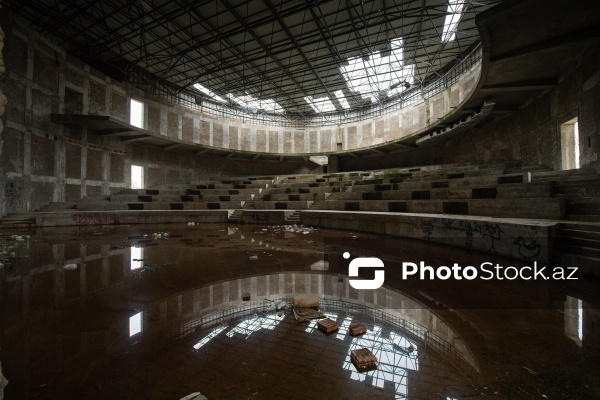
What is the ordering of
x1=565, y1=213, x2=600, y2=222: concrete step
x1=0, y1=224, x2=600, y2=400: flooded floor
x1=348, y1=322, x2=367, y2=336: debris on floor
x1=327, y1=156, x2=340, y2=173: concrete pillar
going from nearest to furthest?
x1=0, y1=224, x2=600, y2=400: flooded floor < x1=348, y1=322, x2=367, y2=336: debris on floor < x1=565, y1=213, x2=600, y2=222: concrete step < x1=327, y1=156, x2=340, y2=173: concrete pillar

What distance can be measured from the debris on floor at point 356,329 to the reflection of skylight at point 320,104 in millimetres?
22538

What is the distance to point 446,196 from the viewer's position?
27.7ft

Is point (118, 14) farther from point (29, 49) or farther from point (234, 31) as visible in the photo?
point (234, 31)

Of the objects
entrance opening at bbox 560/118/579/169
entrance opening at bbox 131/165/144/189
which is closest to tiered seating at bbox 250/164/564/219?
entrance opening at bbox 560/118/579/169

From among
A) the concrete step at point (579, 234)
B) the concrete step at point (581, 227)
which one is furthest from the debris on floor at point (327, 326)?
the concrete step at point (581, 227)

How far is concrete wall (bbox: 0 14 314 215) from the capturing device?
38.3ft

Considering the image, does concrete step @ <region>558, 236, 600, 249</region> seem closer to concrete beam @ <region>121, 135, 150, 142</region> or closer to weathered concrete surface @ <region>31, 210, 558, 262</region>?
weathered concrete surface @ <region>31, 210, 558, 262</region>

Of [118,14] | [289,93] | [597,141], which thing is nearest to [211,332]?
[597,141]

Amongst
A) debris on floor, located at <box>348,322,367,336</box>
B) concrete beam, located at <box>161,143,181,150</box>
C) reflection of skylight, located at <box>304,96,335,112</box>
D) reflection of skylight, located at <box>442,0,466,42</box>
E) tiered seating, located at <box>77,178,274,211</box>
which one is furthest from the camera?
reflection of skylight, located at <box>304,96,335,112</box>

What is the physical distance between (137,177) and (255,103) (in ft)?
39.6

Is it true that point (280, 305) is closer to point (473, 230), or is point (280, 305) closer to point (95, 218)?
point (473, 230)

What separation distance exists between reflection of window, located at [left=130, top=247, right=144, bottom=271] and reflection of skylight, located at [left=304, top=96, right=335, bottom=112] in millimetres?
19920

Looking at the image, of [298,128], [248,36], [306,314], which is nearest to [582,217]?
[306,314]

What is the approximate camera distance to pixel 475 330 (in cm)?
241
